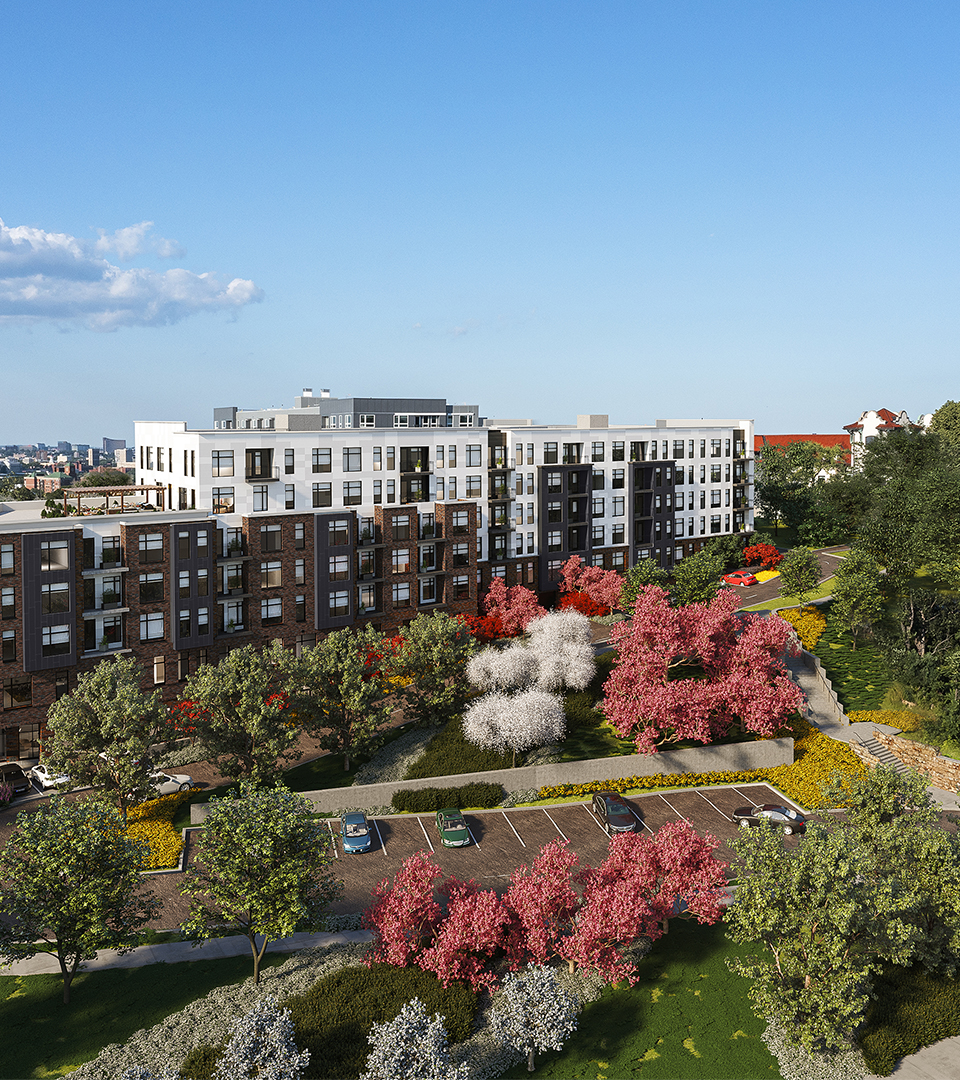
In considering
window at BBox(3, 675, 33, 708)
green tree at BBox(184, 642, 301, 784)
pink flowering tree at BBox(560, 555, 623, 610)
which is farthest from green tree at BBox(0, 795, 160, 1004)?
pink flowering tree at BBox(560, 555, 623, 610)

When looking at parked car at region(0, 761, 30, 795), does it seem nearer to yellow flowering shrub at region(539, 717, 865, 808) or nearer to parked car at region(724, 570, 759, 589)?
yellow flowering shrub at region(539, 717, 865, 808)

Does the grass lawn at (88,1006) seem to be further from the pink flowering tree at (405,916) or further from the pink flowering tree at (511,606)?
the pink flowering tree at (511,606)

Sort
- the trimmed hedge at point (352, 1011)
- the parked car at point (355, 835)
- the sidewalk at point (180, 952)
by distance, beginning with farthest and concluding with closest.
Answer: the parked car at point (355, 835)
the sidewalk at point (180, 952)
the trimmed hedge at point (352, 1011)

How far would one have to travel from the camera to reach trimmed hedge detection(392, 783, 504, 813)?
1799 inches

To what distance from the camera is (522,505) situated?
268 ft

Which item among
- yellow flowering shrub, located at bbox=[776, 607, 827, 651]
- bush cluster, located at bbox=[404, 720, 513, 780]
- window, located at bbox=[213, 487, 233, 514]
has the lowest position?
Answer: bush cluster, located at bbox=[404, 720, 513, 780]

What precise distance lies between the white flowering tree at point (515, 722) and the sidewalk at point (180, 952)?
1598 cm

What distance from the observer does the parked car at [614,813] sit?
43.2 meters

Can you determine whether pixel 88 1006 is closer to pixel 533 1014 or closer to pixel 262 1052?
pixel 262 1052

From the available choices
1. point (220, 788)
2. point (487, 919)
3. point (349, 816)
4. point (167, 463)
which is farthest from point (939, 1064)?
point (167, 463)

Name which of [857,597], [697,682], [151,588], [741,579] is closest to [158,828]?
[151,588]

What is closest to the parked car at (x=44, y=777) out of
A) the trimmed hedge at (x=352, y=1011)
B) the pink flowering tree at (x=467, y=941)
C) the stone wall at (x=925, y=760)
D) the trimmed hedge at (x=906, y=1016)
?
the trimmed hedge at (x=352, y=1011)

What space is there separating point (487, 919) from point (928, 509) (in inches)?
2385

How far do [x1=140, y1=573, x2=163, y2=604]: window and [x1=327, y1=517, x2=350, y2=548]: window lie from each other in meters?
12.9
